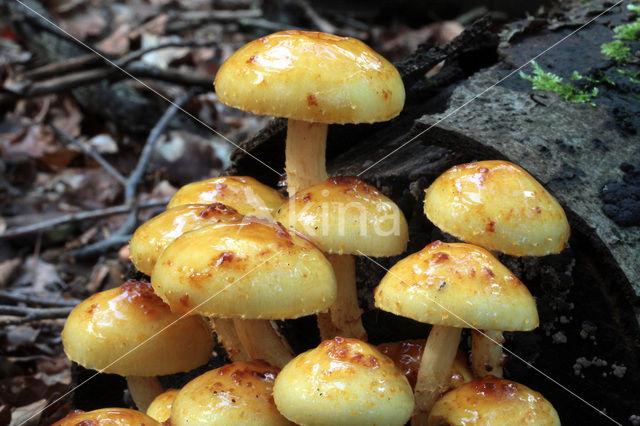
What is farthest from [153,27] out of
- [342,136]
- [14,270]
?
[342,136]

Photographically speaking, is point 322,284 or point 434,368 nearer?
point 322,284

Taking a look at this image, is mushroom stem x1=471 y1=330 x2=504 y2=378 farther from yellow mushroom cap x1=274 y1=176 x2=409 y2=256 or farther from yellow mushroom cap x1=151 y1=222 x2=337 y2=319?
yellow mushroom cap x1=151 y1=222 x2=337 y2=319

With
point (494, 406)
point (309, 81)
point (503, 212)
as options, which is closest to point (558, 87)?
point (503, 212)

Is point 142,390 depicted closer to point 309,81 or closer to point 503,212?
point 309,81

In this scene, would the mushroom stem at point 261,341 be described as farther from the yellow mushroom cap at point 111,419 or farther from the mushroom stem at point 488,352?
the mushroom stem at point 488,352

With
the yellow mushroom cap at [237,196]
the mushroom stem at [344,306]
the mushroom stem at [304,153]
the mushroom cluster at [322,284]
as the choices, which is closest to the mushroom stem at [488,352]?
the mushroom cluster at [322,284]
